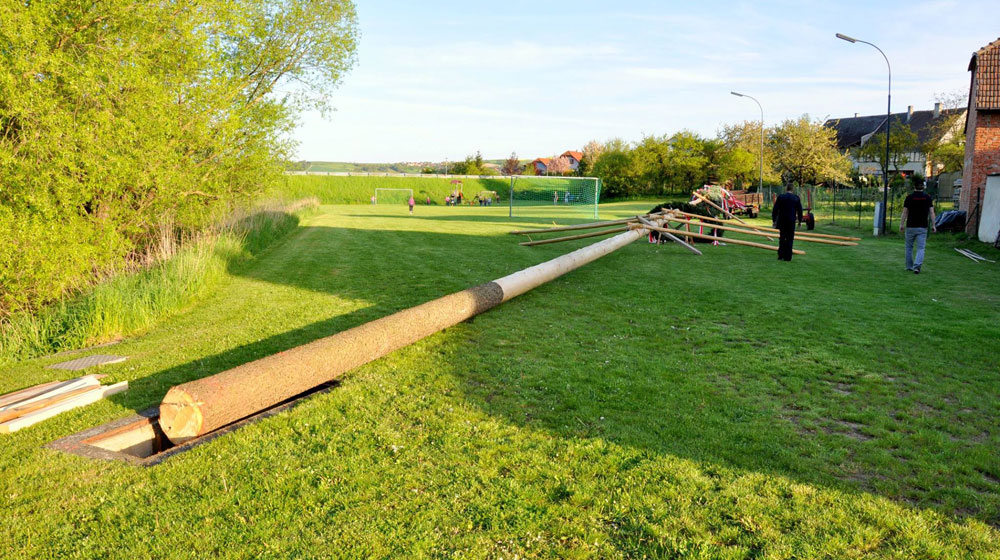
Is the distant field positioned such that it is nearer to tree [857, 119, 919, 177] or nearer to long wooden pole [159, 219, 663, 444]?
tree [857, 119, 919, 177]

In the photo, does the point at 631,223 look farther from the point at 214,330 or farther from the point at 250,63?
the point at 250,63

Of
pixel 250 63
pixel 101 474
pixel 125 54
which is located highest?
pixel 250 63

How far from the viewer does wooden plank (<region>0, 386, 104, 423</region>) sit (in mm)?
4721

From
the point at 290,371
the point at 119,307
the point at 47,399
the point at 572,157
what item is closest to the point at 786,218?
the point at 290,371

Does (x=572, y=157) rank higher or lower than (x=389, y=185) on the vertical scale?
higher

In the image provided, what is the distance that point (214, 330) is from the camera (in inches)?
303

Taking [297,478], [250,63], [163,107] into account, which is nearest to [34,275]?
[163,107]

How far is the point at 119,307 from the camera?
7.97m

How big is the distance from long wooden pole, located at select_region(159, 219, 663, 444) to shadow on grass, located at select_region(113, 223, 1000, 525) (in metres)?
0.50

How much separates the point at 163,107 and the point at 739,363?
35.4 feet

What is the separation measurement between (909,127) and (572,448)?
74649 mm

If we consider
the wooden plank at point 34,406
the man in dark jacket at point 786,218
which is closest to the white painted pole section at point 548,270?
the man in dark jacket at point 786,218

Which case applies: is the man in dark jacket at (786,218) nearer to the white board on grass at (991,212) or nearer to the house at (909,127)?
the white board on grass at (991,212)

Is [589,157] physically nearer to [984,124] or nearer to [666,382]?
[984,124]
